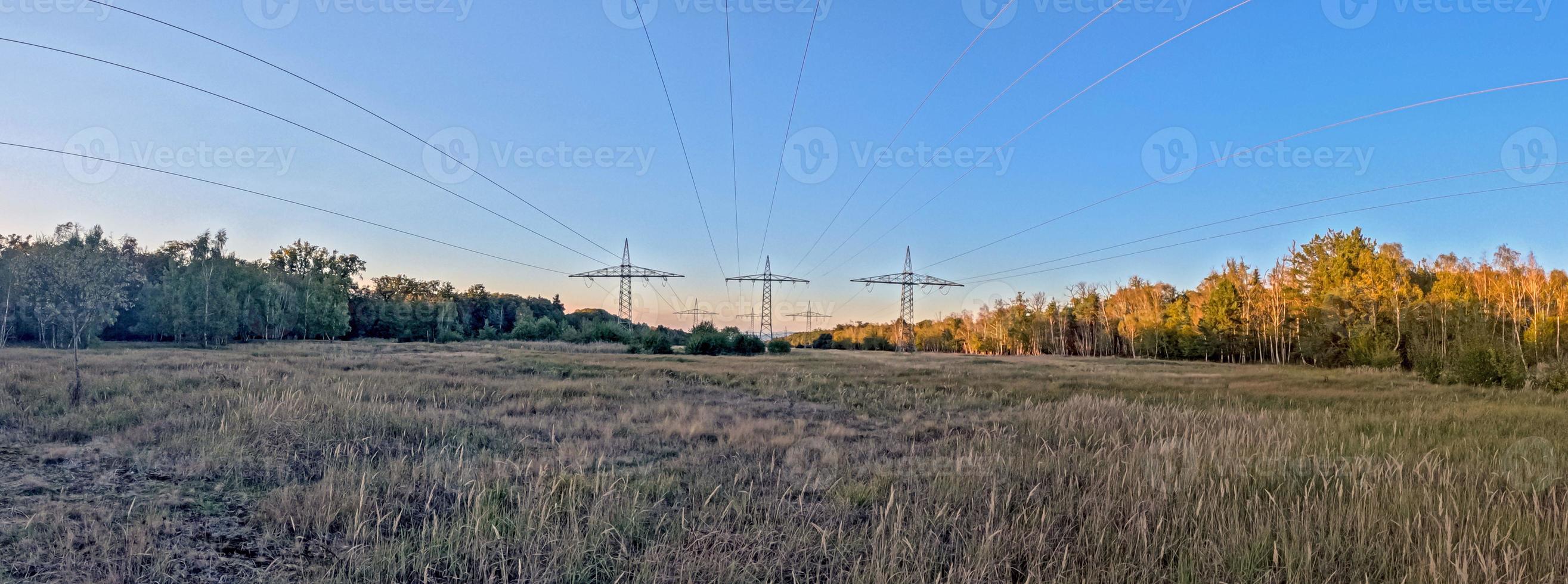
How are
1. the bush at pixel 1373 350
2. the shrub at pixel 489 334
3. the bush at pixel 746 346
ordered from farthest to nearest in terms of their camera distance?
the shrub at pixel 489 334, the bush at pixel 746 346, the bush at pixel 1373 350

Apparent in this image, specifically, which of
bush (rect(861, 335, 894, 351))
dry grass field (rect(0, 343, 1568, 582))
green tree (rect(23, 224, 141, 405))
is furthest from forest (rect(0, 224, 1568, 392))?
bush (rect(861, 335, 894, 351))

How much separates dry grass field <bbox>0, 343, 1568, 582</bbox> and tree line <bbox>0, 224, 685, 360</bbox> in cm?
294

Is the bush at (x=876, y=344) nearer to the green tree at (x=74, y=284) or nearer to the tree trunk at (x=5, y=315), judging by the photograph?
the tree trunk at (x=5, y=315)

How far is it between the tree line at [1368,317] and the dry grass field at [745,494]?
23436mm

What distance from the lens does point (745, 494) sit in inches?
208

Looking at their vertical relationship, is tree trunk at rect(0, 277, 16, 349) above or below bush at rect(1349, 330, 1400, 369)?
above

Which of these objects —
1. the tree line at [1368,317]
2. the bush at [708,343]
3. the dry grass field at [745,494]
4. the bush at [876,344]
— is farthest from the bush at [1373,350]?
the bush at [876,344]

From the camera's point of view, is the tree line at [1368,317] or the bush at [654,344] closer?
the tree line at [1368,317]

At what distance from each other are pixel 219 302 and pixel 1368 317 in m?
98.9

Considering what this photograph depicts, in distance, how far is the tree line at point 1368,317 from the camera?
27.0 m

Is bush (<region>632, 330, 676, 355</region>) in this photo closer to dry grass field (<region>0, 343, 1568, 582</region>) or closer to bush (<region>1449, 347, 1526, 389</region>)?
dry grass field (<region>0, 343, 1568, 582</region>)

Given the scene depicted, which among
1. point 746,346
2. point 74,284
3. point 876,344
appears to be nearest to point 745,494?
point 74,284

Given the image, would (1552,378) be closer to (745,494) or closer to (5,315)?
(745,494)

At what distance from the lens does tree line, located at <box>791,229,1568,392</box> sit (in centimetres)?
2698
